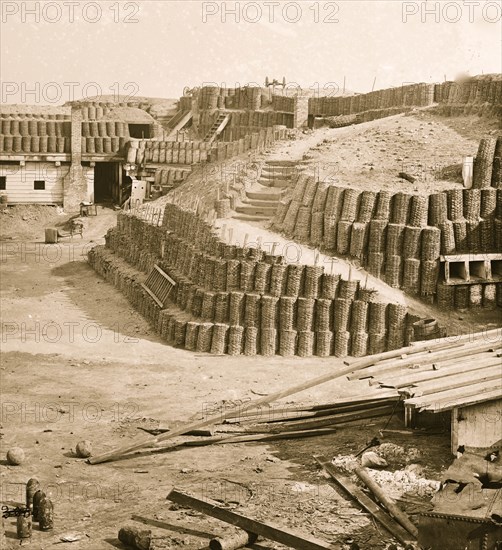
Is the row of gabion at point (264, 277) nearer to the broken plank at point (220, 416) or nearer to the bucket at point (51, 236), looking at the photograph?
the broken plank at point (220, 416)

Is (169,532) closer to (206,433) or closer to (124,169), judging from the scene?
(206,433)

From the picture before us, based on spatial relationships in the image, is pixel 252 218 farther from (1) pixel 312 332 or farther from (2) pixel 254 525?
(2) pixel 254 525

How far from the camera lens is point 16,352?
23.8 meters

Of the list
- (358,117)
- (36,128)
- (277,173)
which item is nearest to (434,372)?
(277,173)

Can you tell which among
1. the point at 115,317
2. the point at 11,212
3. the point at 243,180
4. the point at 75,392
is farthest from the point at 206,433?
the point at 11,212

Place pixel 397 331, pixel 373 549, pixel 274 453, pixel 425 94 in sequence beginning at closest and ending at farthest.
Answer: pixel 373 549 → pixel 274 453 → pixel 397 331 → pixel 425 94

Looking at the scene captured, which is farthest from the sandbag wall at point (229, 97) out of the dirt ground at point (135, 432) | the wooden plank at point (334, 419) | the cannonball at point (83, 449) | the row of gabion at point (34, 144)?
the cannonball at point (83, 449)

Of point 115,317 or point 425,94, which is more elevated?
point 425,94

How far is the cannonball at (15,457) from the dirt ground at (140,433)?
0.12 metres

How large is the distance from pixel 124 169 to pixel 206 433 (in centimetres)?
2644

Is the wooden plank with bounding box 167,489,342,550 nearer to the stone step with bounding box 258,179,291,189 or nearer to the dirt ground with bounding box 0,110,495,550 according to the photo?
the dirt ground with bounding box 0,110,495,550

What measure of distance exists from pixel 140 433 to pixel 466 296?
910 cm

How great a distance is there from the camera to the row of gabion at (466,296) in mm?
24172

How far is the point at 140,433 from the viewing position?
18.4m
